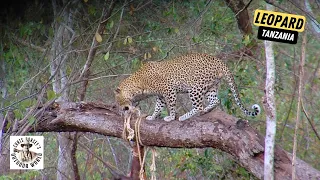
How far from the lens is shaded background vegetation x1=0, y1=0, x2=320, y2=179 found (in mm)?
6230

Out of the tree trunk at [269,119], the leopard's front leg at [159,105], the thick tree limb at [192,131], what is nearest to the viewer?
the tree trunk at [269,119]

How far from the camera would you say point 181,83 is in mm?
5875

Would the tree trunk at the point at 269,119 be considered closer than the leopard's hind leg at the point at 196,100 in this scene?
Yes

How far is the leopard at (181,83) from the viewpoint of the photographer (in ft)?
19.0

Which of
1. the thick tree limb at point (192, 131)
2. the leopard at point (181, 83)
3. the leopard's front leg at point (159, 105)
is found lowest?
the thick tree limb at point (192, 131)

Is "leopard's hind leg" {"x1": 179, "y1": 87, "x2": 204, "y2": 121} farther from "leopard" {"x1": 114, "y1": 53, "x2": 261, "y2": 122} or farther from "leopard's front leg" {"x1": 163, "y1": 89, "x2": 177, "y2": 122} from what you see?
"leopard's front leg" {"x1": 163, "y1": 89, "x2": 177, "y2": 122}

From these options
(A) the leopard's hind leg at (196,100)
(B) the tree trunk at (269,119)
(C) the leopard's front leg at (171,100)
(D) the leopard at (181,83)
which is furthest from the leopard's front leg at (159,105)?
(B) the tree trunk at (269,119)

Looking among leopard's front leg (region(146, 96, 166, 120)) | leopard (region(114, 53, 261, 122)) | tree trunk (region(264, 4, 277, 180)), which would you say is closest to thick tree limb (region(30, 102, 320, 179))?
tree trunk (region(264, 4, 277, 180))

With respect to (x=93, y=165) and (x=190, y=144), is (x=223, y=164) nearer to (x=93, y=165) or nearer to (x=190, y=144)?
(x=190, y=144)

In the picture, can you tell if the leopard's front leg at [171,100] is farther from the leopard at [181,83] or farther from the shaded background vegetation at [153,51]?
the shaded background vegetation at [153,51]

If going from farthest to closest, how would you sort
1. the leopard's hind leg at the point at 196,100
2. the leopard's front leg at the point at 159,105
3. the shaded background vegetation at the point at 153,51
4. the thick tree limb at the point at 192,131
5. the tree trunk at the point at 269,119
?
the shaded background vegetation at the point at 153,51 < the leopard's front leg at the point at 159,105 < the leopard's hind leg at the point at 196,100 < the thick tree limb at the point at 192,131 < the tree trunk at the point at 269,119

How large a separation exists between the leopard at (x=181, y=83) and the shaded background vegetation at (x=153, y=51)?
202 mm

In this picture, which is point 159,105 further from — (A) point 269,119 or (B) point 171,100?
(A) point 269,119

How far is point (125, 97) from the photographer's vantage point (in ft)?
19.4
